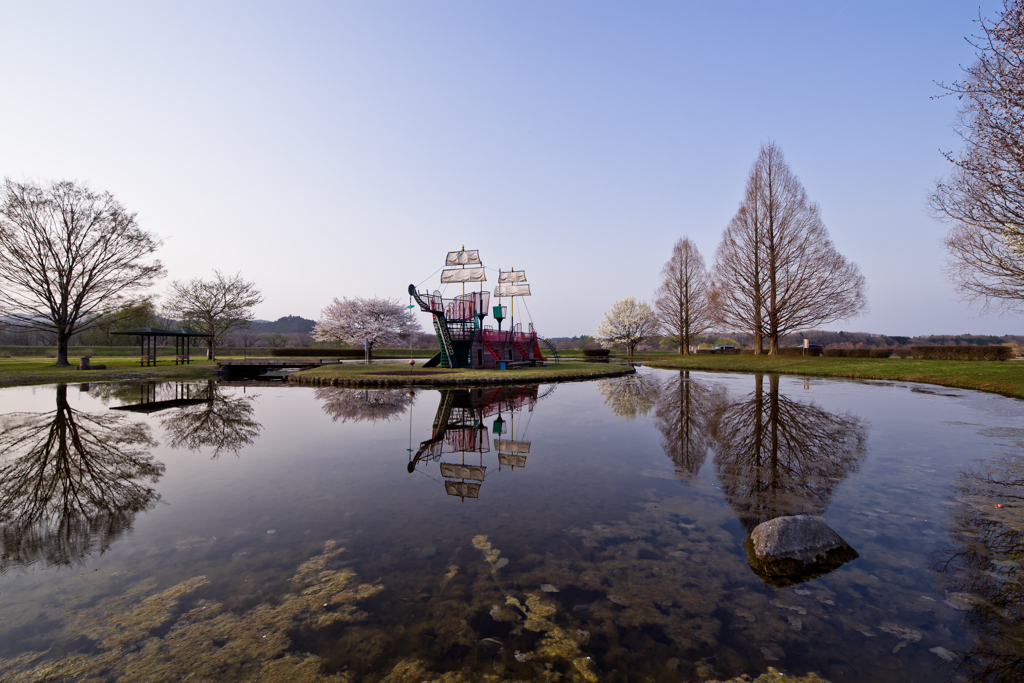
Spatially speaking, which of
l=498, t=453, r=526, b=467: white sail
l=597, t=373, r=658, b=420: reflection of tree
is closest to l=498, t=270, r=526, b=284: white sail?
l=597, t=373, r=658, b=420: reflection of tree

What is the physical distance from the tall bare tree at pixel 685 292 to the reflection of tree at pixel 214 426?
4353cm

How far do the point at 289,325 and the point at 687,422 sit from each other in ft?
466

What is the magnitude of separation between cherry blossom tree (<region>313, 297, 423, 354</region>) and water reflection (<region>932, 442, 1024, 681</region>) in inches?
2021

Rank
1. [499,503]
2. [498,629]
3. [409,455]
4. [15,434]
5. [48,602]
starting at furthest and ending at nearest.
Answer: [15,434], [409,455], [499,503], [48,602], [498,629]

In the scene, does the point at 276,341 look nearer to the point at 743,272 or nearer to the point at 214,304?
the point at 214,304

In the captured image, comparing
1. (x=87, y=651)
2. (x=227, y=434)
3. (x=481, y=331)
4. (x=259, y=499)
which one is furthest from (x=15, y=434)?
(x=481, y=331)

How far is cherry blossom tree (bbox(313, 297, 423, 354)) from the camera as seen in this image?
2071 inches

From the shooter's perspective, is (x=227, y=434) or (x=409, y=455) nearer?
(x=409, y=455)

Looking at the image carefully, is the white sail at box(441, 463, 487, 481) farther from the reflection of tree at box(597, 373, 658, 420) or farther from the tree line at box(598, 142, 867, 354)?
the tree line at box(598, 142, 867, 354)

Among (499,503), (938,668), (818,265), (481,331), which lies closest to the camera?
(938,668)

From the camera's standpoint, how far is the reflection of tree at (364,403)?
12086 mm

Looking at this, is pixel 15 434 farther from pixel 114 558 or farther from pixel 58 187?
pixel 58 187

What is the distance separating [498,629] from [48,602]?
12.1 feet

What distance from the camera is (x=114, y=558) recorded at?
13.5 feet
